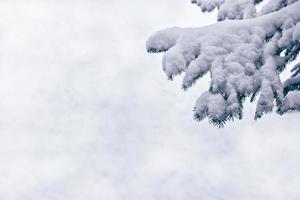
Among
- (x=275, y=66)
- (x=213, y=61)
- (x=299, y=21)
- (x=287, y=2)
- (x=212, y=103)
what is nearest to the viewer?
(x=212, y=103)

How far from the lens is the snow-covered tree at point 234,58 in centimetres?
252

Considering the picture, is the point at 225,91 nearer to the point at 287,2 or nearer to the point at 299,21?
the point at 299,21

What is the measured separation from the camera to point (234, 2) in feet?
11.6

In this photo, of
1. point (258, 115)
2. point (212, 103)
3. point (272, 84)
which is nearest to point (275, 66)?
point (272, 84)

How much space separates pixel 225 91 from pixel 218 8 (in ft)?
3.89

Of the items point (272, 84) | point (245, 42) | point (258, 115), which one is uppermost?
point (245, 42)

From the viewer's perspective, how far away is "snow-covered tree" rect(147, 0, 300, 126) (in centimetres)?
252

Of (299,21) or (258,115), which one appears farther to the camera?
(299,21)

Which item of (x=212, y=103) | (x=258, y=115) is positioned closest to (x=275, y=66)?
(x=258, y=115)

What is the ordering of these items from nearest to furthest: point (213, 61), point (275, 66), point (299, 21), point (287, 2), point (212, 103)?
1. point (212, 103)
2. point (213, 61)
3. point (275, 66)
4. point (299, 21)
5. point (287, 2)

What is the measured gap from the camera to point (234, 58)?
2.65 meters

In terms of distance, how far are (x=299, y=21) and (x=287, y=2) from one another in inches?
22.3

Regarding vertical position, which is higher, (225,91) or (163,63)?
(163,63)

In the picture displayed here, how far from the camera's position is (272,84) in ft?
8.75
